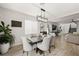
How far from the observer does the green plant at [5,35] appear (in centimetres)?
196

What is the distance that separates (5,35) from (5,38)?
7 centimetres

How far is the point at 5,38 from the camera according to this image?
200 cm

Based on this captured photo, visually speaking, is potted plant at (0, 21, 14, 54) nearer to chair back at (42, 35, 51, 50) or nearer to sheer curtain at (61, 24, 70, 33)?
chair back at (42, 35, 51, 50)

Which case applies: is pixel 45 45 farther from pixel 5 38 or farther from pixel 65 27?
pixel 5 38

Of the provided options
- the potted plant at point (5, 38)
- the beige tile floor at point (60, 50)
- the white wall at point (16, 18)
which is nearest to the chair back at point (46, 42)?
the beige tile floor at point (60, 50)

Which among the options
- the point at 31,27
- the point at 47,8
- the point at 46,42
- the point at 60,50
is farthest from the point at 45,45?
the point at 47,8

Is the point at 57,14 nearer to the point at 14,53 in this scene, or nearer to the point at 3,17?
the point at 3,17

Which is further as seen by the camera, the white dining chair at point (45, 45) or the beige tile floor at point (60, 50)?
the white dining chair at point (45, 45)

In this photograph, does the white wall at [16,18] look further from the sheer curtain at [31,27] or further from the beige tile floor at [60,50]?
the beige tile floor at [60,50]

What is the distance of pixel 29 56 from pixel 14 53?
0.36 meters

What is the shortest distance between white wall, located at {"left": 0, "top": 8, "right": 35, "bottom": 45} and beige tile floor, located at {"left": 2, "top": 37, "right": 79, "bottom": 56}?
0.67ft

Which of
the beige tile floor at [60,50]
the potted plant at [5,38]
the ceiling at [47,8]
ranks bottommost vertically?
the beige tile floor at [60,50]

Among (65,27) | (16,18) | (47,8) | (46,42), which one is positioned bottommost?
(46,42)

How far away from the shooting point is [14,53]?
2068mm
